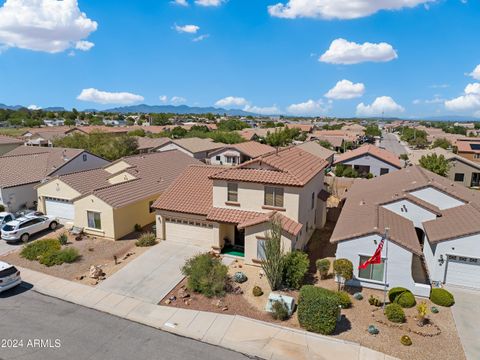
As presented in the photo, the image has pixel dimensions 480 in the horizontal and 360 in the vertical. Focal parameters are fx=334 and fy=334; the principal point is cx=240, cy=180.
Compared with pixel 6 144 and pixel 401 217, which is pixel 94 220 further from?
pixel 6 144

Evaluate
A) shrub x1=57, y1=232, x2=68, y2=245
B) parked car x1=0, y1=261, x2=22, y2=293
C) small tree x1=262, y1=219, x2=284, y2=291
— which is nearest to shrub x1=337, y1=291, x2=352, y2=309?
small tree x1=262, y1=219, x2=284, y2=291

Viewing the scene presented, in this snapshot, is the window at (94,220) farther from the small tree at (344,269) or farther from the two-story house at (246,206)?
the small tree at (344,269)

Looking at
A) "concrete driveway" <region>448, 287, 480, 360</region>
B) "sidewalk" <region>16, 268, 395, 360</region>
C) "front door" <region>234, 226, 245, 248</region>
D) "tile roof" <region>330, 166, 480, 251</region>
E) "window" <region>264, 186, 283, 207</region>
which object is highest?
"window" <region>264, 186, 283, 207</region>

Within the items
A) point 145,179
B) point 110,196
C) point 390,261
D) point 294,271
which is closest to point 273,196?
point 294,271

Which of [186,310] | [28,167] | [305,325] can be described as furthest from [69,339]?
[28,167]

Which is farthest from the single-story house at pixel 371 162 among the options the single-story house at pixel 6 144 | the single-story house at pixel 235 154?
the single-story house at pixel 6 144

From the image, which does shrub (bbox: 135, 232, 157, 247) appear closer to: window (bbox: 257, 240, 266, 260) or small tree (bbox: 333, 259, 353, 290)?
window (bbox: 257, 240, 266, 260)
